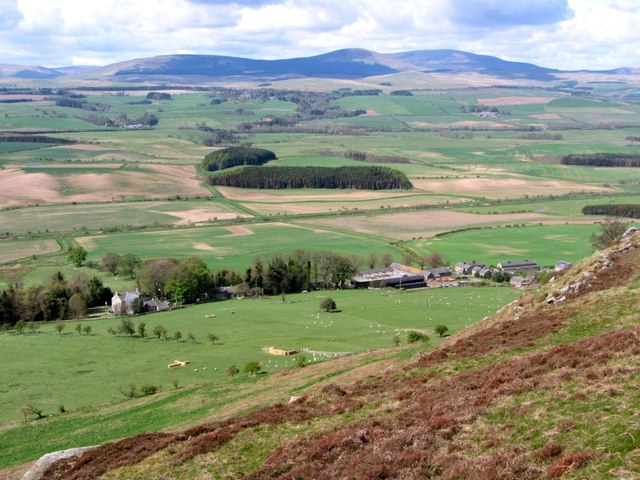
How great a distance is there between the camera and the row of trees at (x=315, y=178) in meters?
182

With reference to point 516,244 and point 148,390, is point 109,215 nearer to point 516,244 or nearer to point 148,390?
point 516,244

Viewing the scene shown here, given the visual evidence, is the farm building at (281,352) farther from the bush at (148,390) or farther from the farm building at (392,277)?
the farm building at (392,277)

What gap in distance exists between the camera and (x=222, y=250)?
112062mm

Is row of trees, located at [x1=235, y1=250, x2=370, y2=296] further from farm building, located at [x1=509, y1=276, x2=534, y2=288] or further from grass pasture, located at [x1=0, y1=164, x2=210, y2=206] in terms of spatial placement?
grass pasture, located at [x1=0, y1=164, x2=210, y2=206]

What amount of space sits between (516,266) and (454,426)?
84.0 meters

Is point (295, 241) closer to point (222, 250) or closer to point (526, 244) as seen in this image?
point (222, 250)

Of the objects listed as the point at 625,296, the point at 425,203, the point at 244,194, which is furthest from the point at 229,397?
the point at 244,194

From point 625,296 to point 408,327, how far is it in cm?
3284

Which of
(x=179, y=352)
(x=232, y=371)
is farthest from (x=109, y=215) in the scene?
(x=232, y=371)

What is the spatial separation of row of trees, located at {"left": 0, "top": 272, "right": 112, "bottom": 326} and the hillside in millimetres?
57438

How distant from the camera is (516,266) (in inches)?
3959

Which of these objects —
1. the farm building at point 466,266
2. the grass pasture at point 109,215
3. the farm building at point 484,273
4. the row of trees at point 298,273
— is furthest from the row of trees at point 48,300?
the farm building at point 484,273

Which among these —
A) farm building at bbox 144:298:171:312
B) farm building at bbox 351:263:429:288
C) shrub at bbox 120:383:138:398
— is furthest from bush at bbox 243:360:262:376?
farm building at bbox 351:263:429:288

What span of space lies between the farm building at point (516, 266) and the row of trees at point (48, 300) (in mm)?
52536
